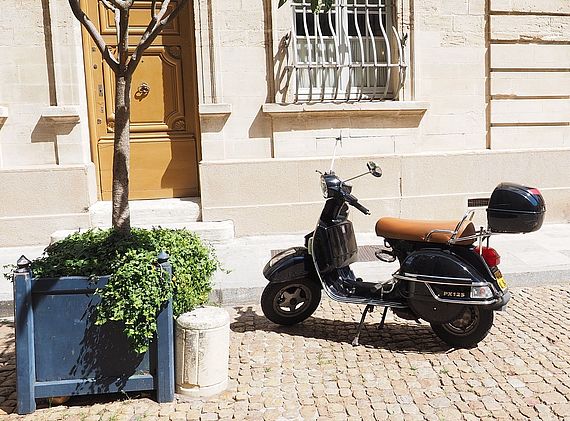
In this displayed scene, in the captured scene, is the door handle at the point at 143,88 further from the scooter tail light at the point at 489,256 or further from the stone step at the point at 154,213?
the scooter tail light at the point at 489,256

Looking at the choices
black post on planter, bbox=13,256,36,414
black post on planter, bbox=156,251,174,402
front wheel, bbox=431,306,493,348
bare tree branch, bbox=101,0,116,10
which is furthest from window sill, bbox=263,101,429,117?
black post on planter, bbox=13,256,36,414

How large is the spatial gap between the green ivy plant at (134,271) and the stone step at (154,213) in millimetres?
3670

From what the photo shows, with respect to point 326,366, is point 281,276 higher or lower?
higher

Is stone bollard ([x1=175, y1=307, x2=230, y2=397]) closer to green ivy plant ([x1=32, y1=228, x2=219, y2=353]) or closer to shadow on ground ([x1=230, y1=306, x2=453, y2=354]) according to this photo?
green ivy plant ([x1=32, y1=228, x2=219, y2=353])

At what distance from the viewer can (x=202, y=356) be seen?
385 centimetres

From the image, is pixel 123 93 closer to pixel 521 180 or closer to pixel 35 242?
pixel 35 242

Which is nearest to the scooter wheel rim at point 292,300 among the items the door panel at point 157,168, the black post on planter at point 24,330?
the black post on planter at point 24,330

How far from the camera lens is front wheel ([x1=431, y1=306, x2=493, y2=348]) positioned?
175 inches

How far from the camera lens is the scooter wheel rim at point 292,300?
5.02 metres

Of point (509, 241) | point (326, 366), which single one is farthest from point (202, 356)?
point (509, 241)

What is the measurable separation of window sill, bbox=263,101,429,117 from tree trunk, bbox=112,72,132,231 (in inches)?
161

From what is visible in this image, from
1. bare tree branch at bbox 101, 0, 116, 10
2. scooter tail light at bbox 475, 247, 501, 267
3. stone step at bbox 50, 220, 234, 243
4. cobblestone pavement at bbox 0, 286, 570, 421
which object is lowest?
cobblestone pavement at bbox 0, 286, 570, 421

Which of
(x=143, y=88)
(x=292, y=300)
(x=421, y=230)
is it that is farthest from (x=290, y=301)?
(x=143, y=88)

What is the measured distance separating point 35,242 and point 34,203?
50 cm
